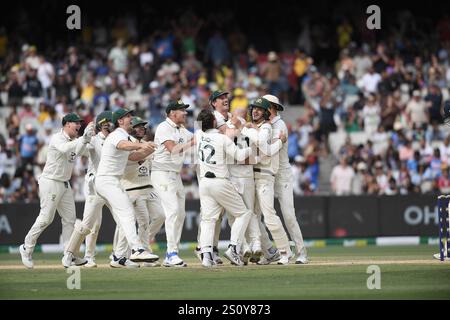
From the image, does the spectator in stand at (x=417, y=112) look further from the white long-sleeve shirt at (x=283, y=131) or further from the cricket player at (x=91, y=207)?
the cricket player at (x=91, y=207)

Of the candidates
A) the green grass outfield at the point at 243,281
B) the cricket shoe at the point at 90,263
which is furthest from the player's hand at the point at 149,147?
the cricket shoe at the point at 90,263

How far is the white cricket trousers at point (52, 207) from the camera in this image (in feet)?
62.6

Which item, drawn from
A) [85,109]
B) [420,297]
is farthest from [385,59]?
[420,297]

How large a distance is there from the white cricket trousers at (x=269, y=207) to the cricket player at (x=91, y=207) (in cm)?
241

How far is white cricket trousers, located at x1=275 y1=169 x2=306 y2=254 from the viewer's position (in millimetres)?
18453

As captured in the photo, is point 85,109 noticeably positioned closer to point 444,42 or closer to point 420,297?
point 444,42

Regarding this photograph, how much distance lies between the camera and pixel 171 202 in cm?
1838

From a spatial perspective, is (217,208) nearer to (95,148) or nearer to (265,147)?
(265,147)

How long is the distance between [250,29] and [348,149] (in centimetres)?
786

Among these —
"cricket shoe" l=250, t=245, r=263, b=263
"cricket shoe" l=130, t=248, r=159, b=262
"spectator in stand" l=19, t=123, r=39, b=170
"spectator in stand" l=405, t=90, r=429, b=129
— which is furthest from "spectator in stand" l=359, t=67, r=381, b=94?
"cricket shoe" l=130, t=248, r=159, b=262

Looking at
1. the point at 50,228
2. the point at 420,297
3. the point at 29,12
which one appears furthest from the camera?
the point at 29,12

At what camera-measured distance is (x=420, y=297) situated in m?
14.2

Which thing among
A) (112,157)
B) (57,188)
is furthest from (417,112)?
(112,157)

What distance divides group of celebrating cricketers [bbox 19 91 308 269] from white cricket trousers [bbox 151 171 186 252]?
15mm
